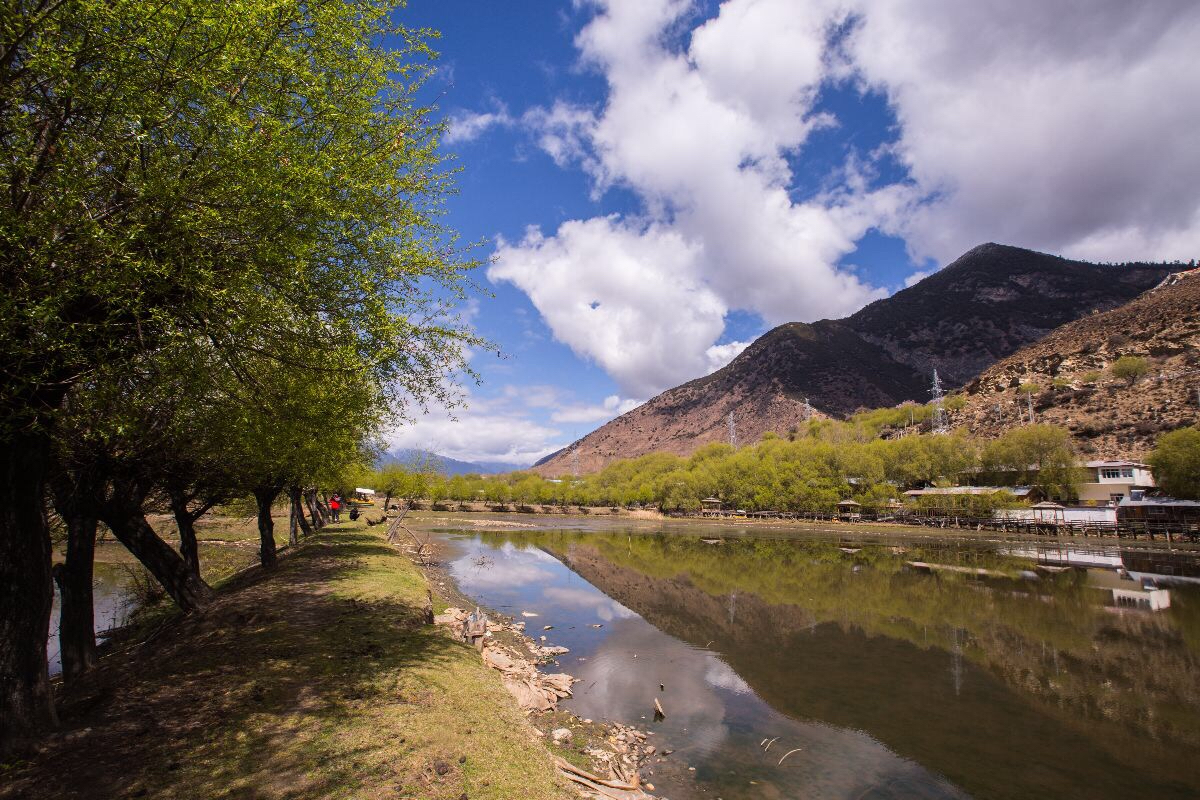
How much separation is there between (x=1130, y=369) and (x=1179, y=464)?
179ft

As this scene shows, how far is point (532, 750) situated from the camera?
843 centimetres

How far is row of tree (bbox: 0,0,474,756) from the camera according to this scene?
551 centimetres

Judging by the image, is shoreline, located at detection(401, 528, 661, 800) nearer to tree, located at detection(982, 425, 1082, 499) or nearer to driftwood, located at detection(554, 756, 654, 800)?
driftwood, located at detection(554, 756, 654, 800)

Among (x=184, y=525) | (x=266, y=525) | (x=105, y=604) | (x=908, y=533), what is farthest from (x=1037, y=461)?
(x=105, y=604)

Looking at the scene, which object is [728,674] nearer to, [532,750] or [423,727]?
[532,750]

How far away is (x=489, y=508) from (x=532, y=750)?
427 ft

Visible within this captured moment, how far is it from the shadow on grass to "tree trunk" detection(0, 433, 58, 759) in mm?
514

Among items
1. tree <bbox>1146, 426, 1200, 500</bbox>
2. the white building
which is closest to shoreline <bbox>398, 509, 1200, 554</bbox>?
tree <bbox>1146, 426, 1200, 500</bbox>

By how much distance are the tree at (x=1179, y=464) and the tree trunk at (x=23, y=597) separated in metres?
92.1

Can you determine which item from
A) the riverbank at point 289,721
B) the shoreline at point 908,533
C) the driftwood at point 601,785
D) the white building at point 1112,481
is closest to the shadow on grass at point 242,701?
the riverbank at point 289,721

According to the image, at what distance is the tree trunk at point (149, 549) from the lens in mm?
11906

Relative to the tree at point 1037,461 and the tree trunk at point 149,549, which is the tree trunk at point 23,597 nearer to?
the tree trunk at point 149,549

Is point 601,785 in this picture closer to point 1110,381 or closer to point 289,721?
point 289,721

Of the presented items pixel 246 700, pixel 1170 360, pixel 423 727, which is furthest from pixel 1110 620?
pixel 1170 360
